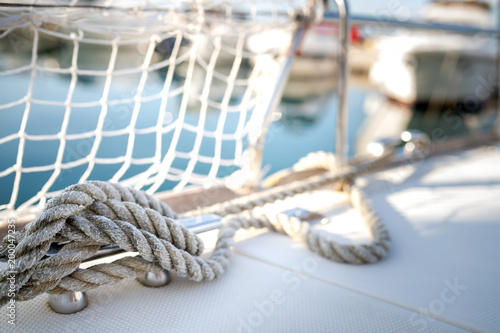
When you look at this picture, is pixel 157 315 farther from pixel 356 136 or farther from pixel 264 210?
pixel 356 136

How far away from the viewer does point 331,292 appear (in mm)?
685

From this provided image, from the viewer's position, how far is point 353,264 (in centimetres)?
79

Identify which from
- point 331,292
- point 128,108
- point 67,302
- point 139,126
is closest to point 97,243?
point 67,302

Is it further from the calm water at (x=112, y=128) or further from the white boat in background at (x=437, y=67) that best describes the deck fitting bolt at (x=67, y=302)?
the white boat in background at (x=437, y=67)

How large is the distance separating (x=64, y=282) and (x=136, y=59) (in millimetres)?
11518

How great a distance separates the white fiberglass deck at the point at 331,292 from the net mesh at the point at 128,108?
417mm

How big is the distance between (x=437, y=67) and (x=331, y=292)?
Answer: 8.60 meters

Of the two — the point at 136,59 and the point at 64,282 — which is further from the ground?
the point at 64,282

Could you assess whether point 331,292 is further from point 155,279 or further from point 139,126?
point 139,126

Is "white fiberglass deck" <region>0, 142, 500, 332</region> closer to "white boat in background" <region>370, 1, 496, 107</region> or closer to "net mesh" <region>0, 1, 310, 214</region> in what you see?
"net mesh" <region>0, 1, 310, 214</region>

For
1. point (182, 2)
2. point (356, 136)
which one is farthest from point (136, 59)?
point (182, 2)

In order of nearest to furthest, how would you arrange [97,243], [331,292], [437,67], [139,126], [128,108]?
[97,243]
[331,292]
[128,108]
[139,126]
[437,67]

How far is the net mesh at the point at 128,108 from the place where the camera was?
917 millimetres

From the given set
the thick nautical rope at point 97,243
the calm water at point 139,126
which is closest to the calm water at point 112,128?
the calm water at point 139,126
